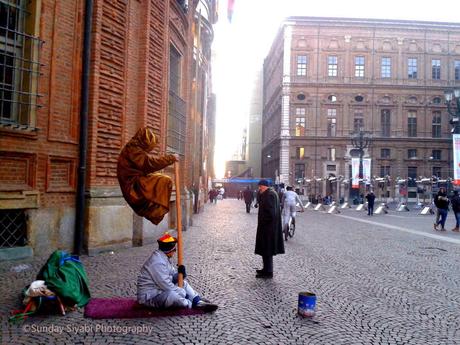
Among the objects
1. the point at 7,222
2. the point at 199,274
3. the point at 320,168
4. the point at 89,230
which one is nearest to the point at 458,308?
the point at 199,274

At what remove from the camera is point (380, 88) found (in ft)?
195

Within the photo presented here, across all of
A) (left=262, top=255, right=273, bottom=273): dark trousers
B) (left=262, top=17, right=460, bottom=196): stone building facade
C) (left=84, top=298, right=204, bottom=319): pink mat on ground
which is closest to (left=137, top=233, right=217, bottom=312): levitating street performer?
(left=84, top=298, right=204, bottom=319): pink mat on ground

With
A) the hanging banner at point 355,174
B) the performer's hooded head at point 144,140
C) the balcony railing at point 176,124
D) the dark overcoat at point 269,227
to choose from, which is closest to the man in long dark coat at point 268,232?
the dark overcoat at point 269,227

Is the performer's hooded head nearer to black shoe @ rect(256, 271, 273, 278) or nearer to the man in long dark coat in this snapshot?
the man in long dark coat

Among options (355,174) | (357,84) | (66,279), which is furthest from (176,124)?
(357,84)

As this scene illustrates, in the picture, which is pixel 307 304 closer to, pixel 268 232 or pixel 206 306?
pixel 206 306

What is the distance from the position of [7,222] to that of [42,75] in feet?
9.38

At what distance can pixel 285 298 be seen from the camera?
6598 mm

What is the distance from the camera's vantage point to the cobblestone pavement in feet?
15.9

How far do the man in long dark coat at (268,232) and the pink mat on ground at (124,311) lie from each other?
2668 mm

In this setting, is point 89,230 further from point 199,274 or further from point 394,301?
point 394,301

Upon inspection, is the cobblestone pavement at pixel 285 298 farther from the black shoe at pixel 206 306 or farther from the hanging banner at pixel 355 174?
the hanging banner at pixel 355 174

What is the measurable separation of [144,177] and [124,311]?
5.45 feet

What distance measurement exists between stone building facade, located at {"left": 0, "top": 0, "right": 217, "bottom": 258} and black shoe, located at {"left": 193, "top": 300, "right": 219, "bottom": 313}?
418cm
